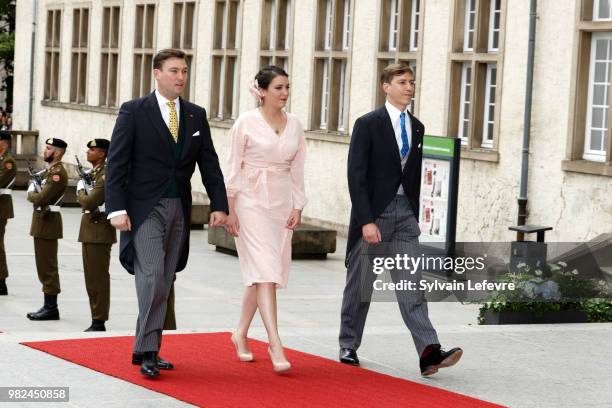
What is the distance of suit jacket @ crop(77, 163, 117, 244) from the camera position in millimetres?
13594

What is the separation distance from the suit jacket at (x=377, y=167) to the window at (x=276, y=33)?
19268mm

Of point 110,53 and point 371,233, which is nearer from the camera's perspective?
point 371,233

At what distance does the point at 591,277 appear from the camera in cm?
1427

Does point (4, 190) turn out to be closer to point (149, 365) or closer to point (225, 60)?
point (149, 365)

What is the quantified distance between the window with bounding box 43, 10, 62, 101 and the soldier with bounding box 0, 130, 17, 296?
88.0ft

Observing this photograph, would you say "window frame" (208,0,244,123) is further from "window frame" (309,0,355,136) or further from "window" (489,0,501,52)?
"window" (489,0,501,52)

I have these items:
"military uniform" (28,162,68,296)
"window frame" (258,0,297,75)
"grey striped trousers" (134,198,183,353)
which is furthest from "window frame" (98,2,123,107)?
"grey striped trousers" (134,198,183,353)

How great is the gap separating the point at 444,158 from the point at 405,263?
8511 mm

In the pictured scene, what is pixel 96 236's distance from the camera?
13.7 m

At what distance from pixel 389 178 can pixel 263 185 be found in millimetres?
776


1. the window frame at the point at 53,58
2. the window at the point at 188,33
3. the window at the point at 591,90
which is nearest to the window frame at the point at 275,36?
the window at the point at 188,33

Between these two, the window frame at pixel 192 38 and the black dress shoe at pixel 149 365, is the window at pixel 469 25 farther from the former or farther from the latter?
the black dress shoe at pixel 149 365

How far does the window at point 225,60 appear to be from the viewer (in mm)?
31219

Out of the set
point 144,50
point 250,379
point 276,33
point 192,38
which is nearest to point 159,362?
point 250,379
